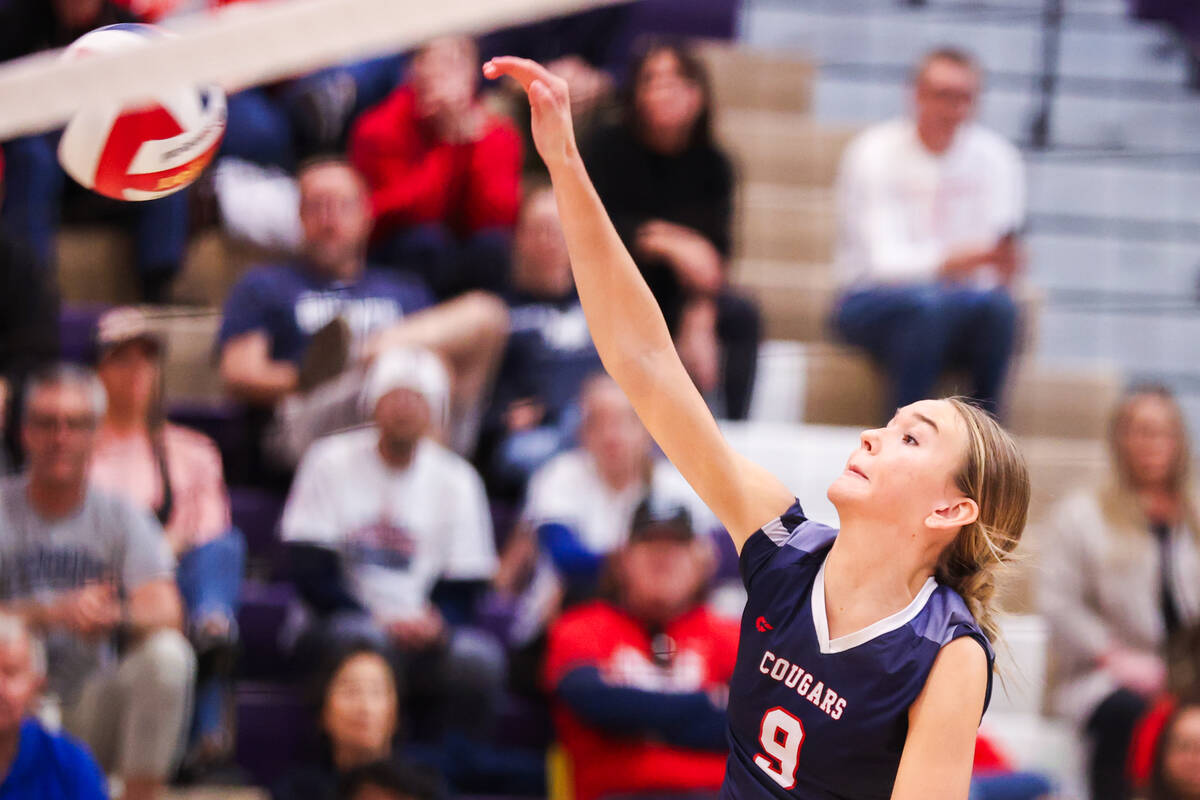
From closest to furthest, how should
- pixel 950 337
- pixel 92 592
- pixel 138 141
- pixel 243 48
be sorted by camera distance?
pixel 243 48 → pixel 138 141 → pixel 92 592 → pixel 950 337

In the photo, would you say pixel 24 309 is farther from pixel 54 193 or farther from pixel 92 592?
pixel 92 592

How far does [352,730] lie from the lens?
4176 mm

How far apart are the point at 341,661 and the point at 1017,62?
5.27 meters

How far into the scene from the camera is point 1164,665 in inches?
187

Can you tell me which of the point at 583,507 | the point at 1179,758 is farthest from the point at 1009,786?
the point at 583,507

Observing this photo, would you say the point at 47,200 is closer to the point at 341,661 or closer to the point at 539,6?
the point at 341,661

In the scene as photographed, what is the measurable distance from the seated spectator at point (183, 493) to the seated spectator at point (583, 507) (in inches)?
36.2

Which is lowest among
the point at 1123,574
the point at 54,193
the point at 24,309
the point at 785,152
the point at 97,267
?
the point at 1123,574

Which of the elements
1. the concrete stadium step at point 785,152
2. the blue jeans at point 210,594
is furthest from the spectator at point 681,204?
the blue jeans at point 210,594

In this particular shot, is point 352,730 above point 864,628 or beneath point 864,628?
beneath

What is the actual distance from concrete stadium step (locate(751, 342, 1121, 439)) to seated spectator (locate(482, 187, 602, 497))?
3.18 ft

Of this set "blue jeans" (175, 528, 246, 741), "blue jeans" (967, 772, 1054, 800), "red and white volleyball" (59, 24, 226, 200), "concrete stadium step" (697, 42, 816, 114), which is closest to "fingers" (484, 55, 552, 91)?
"red and white volleyball" (59, 24, 226, 200)

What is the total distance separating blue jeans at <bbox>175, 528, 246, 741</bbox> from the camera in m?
4.23

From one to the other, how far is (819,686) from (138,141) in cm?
151
